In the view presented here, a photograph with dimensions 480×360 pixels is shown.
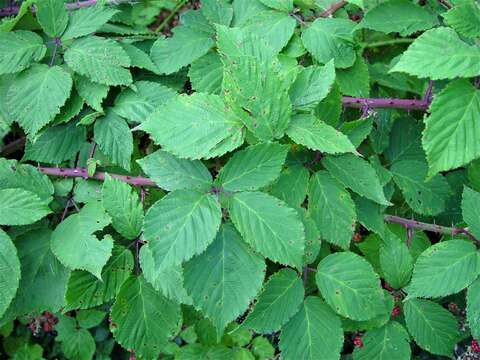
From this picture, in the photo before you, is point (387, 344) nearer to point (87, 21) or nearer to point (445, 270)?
point (445, 270)

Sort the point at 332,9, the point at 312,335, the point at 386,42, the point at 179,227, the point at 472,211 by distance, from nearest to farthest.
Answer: the point at 179,227 < the point at 312,335 < the point at 472,211 < the point at 332,9 < the point at 386,42

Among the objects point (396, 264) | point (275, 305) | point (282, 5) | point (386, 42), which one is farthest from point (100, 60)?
point (386, 42)

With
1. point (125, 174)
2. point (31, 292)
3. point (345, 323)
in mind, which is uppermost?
point (125, 174)

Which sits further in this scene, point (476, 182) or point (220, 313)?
point (476, 182)

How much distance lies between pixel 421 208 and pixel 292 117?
0.73 metres

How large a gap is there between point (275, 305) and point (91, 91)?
983mm

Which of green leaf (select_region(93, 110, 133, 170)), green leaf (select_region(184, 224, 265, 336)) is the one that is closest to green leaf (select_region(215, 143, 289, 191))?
green leaf (select_region(184, 224, 265, 336))

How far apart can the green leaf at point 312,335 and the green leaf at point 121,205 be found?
58 cm

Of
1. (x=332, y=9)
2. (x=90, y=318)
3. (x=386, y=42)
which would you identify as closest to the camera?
(x=332, y=9)

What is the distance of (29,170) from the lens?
1.65 m

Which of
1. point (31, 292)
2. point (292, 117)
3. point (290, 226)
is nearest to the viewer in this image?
point (290, 226)

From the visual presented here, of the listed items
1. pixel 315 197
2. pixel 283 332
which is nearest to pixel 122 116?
pixel 315 197

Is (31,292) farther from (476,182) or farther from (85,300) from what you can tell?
(476,182)

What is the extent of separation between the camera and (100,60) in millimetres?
1685
